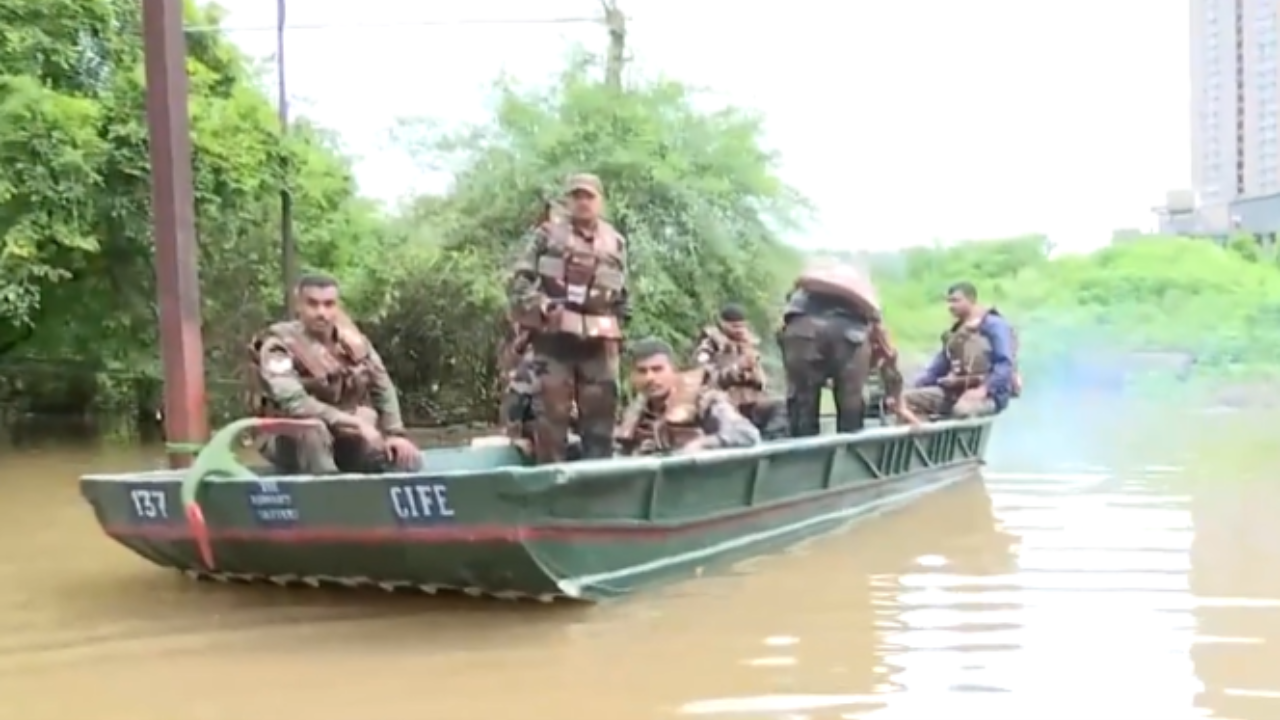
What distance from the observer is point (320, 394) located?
738 cm

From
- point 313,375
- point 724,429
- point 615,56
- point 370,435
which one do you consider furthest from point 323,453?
point 615,56

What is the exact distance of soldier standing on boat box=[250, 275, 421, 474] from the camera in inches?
284

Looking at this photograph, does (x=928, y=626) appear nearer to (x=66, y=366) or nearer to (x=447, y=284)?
(x=447, y=284)

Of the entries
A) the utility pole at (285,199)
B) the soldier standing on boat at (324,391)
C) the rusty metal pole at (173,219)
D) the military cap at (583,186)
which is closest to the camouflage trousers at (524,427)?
the soldier standing on boat at (324,391)

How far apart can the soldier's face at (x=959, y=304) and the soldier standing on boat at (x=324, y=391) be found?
5944mm

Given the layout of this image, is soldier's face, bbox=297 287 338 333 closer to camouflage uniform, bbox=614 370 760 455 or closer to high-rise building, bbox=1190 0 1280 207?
camouflage uniform, bbox=614 370 760 455

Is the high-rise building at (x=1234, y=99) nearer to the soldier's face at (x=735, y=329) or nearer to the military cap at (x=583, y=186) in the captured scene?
the soldier's face at (x=735, y=329)

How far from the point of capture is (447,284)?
17.9 metres

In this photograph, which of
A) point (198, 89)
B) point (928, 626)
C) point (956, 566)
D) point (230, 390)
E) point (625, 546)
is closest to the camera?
point (928, 626)

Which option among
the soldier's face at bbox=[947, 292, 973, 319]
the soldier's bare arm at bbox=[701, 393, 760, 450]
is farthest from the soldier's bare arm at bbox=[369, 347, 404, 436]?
the soldier's face at bbox=[947, 292, 973, 319]

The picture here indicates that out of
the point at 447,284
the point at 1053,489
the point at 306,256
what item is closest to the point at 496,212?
the point at 447,284

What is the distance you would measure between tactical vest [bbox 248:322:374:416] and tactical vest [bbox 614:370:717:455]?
1360 millimetres

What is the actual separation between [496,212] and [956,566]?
10.5m

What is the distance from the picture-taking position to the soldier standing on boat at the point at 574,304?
7.55 meters
